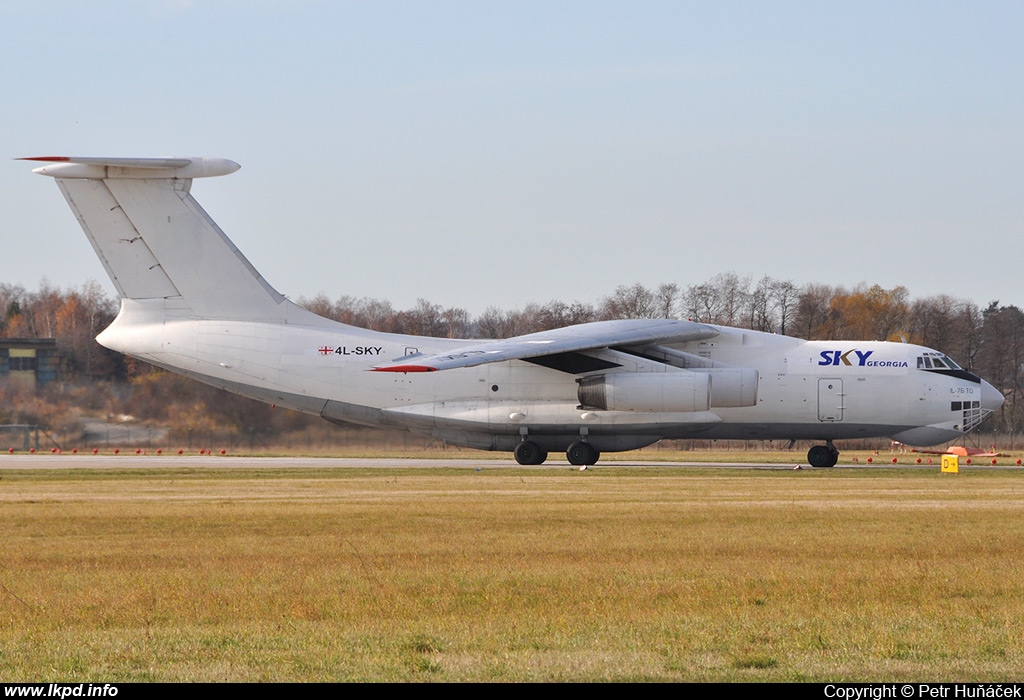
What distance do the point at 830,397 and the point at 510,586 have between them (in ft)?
65.0

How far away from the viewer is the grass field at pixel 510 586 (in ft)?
24.0

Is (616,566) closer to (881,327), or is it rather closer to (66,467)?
(66,467)

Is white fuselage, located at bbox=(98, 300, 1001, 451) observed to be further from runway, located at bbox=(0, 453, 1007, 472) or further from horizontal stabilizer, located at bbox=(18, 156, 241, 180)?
horizontal stabilizer, located at bbox=(18, 156, 241, 180)

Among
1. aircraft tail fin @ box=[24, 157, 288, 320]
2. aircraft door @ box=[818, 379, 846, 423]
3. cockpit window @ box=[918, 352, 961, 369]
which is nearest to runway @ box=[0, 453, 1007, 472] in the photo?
aircraft door @ box=[818, 379, 846, 423]

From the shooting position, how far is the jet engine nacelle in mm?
27516

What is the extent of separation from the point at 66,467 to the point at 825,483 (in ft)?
56.3

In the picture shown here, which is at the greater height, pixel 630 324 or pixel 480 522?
pixel 630 324

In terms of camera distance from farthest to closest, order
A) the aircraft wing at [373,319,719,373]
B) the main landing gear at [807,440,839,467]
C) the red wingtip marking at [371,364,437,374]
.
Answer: the main landing gear at [807,440,839,467], the aircraft wing at [373,319,719,373], the red wingtip marking at [371,364,437,374]

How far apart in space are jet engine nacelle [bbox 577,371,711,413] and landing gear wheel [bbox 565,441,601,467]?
183 centimetres

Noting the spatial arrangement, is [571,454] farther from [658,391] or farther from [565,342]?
[565,342]

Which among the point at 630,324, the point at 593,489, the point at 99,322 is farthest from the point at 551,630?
the point at 99,322

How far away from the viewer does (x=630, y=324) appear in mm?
28797

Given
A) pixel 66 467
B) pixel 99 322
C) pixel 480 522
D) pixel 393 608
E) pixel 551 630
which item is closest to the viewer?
pixel 551 630

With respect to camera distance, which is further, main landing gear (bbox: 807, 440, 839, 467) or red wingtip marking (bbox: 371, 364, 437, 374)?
main landing gear (bbox: 807, 440, 839, 467)
